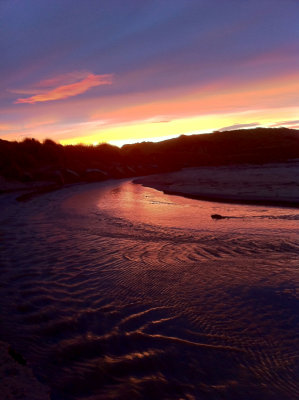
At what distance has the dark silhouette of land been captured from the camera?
898 inches

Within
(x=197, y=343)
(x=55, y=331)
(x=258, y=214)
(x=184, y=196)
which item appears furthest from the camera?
(x=184, y=196)

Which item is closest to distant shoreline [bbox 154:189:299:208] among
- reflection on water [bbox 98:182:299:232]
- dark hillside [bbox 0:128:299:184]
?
reflection on water [bbox 98:182:299:232]

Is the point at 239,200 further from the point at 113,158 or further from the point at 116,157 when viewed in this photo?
the point at 116,157

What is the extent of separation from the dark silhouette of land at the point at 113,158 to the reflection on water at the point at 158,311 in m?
14.6

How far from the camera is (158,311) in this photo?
346cm

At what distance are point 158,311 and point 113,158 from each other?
34218 mm

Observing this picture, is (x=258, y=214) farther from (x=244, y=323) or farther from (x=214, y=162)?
(x=214, y=162)


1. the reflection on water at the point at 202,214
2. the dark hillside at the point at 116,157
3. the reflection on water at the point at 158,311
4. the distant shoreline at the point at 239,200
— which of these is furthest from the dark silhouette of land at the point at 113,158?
the reflection on water at the point at 158,311

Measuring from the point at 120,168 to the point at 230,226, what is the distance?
25.4 meters

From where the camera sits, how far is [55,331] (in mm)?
3062

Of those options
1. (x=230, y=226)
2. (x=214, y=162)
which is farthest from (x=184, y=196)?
(x=214, y=162)

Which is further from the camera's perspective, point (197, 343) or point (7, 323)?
point (7, 323)

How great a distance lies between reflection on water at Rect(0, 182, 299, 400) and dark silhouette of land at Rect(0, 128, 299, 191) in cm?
1459

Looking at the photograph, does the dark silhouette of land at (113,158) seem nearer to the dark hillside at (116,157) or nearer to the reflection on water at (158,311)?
the dark hillside at (116,157)
